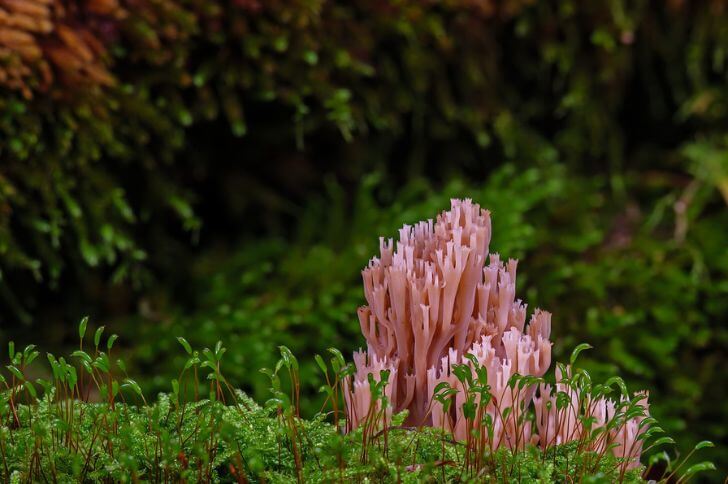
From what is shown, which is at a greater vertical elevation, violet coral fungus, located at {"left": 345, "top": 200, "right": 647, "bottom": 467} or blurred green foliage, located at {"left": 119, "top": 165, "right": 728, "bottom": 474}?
blurred green foliage, located at {"left": 119, "top": 165, "right": 728, "bottom": 474}

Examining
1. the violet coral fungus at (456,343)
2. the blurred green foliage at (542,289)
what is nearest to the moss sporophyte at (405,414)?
the violet coral fungus at (456,343)

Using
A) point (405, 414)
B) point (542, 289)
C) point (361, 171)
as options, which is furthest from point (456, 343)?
point (361, 171)

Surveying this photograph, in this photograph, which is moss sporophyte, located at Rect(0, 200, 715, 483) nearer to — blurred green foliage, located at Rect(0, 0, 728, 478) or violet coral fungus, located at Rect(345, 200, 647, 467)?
violet coral fungus, located at Rect(345, 200, 647, 467)

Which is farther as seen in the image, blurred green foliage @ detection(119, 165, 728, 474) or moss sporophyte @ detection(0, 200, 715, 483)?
blurred green foliage @ detection(119, 165, 728, 474)

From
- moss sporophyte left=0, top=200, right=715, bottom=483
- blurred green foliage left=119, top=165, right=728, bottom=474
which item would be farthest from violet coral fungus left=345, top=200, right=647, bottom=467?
blurred green foliage left=119, top=165, right=728, bottom=474

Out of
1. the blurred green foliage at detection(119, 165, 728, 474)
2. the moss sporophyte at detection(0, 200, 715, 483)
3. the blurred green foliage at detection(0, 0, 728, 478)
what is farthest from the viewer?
the blurred green foliage at detection(119, 165, 728, 474)

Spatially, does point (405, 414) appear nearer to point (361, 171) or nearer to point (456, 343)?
point (456, 343)

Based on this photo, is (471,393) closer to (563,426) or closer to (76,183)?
(563,426)
